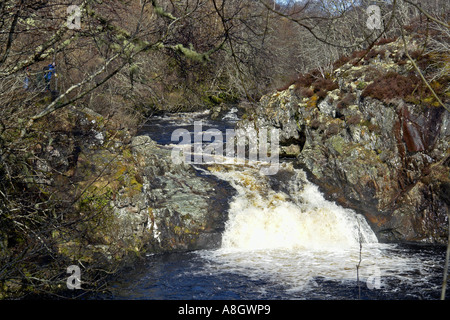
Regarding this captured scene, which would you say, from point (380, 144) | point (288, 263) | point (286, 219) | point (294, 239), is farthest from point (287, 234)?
point (380, 144)

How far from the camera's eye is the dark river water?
6633 mm

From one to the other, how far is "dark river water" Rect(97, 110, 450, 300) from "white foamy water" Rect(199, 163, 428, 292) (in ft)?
0.07

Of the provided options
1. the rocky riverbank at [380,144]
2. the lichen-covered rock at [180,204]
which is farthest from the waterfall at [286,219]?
the rocky riverbank at [380,144]

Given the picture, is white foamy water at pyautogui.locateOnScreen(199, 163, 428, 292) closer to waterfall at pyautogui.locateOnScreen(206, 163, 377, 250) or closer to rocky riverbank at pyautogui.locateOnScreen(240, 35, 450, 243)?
waterfall at pyautogui.locateOnScreen(206, 163, 377, 250)

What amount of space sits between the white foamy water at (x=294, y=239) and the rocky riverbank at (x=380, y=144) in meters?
0.66

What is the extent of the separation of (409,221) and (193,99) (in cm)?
1398

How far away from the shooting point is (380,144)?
1121cm

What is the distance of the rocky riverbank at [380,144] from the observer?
32.4ft

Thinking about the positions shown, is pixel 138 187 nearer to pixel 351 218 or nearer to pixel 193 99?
pixel 351 218

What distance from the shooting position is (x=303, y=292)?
260 inches

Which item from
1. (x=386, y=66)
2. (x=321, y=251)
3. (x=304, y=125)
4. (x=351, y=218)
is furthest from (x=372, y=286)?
(x=386, y=66)

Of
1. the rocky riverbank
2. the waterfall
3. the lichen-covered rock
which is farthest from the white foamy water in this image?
the rocky riverbank

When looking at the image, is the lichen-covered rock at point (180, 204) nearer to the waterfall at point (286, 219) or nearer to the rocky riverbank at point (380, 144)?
the waterfall at point (286, 219)

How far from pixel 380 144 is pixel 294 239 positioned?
4025 mm
